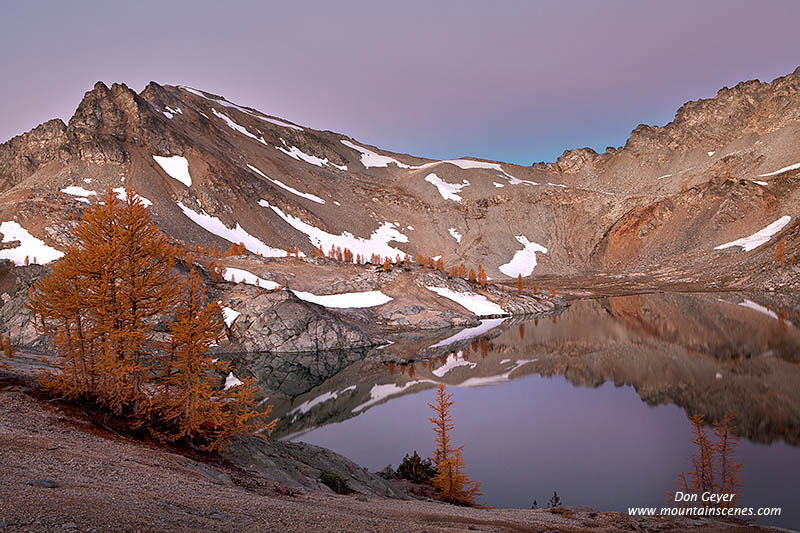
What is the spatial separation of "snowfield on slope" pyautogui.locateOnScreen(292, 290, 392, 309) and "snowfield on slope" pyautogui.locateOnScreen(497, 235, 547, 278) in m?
80.0

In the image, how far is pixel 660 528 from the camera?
13648 millimetres

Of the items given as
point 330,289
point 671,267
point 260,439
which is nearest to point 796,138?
point 671,267

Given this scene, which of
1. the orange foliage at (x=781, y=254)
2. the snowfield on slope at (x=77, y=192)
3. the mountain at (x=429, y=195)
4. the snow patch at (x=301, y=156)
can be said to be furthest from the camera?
the snow patch at (x=301, y=156)

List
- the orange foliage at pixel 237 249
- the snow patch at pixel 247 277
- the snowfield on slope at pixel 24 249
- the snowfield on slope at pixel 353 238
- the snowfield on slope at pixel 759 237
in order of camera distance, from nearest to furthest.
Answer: the snowfield on slope at pixel 24 249
the snow patch at pixel 247 277
the orange foliage at pixel 237 249
the snowfield on slope at pixel 759 237
the snowfield on slope at pixel 353 238

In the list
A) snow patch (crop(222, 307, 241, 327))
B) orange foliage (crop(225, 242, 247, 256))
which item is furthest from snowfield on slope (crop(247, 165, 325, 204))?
snow patch (crop(222, 307, 241, 327))

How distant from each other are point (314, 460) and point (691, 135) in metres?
218

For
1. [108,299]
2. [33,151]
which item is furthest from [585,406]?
[33,151]

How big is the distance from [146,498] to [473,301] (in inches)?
3301

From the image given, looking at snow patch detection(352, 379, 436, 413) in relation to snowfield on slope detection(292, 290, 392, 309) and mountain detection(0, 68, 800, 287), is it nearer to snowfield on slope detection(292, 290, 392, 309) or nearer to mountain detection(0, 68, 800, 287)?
snowfield on slope detection(292, 290, 392, 309)

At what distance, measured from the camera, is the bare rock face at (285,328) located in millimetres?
59875

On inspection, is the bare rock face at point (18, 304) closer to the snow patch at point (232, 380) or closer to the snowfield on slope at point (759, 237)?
the snow patch at point (232, 380)

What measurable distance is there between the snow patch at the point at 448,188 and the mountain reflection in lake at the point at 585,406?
12633 centimetres

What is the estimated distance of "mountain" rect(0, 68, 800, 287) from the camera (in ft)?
366

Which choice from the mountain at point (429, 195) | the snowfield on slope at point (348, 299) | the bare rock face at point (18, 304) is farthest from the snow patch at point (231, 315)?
the mountain at point (429, 195)
